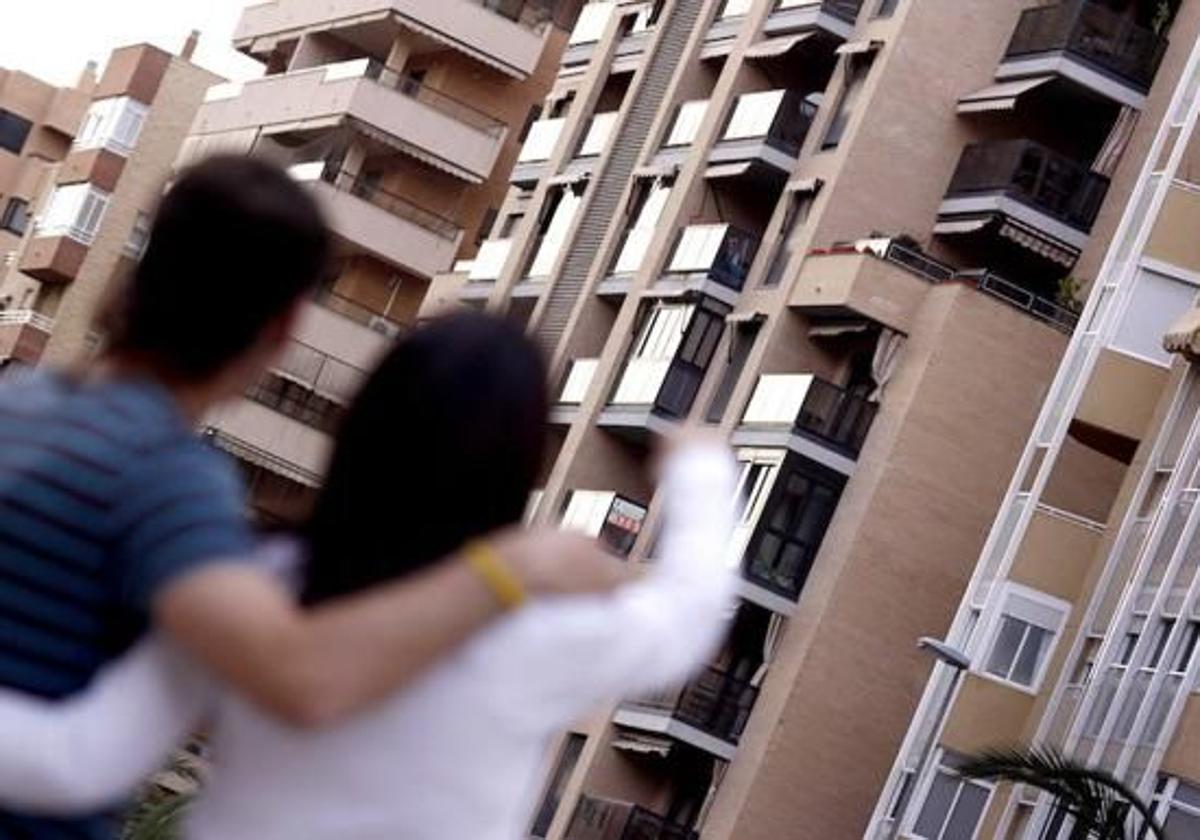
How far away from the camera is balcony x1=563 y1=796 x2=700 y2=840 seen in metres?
67.4

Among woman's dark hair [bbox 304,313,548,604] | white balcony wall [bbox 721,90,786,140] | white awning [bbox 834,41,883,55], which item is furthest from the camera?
white balcony wall [bbox 721,90,786,140]

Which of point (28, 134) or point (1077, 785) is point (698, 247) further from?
point (28, 134)

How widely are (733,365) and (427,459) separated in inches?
2653

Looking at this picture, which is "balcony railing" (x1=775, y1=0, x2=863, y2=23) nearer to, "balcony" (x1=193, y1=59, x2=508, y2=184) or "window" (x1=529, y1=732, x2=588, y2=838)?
"window" (x1=529, y1=732, x2=588, y2=838)

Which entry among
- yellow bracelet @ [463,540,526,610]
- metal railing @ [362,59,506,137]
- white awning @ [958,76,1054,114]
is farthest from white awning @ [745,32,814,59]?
yellow bracelet @ [463,540,526,610]

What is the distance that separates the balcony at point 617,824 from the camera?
6738 centimetres

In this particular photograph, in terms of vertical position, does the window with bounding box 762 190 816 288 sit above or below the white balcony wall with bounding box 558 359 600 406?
above

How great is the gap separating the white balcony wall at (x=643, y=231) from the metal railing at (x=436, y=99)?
11.5 metres

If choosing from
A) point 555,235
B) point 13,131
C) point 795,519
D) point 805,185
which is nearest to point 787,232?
point 805,185

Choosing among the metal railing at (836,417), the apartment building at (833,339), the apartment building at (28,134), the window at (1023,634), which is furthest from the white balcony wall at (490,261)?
the apartment building at (28,134)

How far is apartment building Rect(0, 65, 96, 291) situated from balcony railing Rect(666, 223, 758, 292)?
5105 centimetres

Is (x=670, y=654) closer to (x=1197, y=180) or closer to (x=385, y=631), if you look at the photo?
(x=385, y=631)

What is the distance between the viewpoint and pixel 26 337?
10544 centimetres

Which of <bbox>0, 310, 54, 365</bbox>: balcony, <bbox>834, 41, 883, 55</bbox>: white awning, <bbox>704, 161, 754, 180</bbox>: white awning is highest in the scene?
<bbox>834, 41, 883, 55</bbox>: white awning
